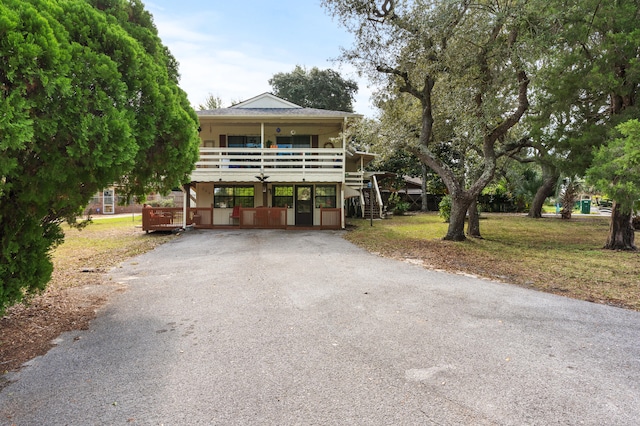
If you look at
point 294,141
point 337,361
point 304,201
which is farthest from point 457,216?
point 337,361

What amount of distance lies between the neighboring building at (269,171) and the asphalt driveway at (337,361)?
10793mm

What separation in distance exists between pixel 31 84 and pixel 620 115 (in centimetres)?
1347

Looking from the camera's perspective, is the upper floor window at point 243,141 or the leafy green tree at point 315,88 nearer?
the upper floor window at point 243,141

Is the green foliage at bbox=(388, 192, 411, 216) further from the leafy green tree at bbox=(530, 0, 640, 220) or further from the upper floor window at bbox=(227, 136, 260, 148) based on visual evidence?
the leafy green tree at bbox=(530, 0, 640, 220)

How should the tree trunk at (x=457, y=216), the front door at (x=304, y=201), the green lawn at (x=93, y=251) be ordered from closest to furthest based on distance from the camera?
the green lawn at (x=93, y=251), the tree trunk at (x=457, y=216), the front door at (x=304, y=201)

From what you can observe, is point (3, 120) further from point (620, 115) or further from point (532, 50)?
point (620, 115)

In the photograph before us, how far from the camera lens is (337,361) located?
3584 mm

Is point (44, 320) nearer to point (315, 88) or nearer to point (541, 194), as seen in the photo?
point (541, 194)

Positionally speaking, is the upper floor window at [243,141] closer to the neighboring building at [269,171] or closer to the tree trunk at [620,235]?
the neighboring building at [269,171]

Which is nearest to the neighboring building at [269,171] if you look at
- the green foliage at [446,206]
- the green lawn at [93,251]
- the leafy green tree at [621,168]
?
the green lawn at [93,251]

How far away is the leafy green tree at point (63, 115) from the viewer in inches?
126

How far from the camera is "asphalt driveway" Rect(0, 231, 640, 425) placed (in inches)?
108

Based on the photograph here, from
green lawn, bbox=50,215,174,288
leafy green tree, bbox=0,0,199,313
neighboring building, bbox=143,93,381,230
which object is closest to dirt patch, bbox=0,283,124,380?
leafy green tree, bbox=0,0,199,313

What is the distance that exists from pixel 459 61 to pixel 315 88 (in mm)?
32385
